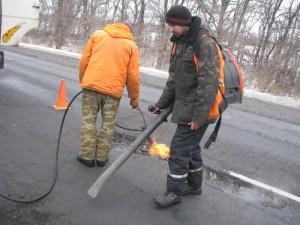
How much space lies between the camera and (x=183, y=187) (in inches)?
143

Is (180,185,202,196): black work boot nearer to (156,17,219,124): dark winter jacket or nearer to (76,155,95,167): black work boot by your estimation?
(156,17,219,124): dark winter jacket

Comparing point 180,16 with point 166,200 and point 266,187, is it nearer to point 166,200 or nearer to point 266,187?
point 166,200

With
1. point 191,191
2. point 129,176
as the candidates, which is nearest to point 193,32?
point 191,191

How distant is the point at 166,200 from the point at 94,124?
1.37 metres

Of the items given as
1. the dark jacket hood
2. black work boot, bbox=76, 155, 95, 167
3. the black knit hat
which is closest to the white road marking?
black work boot, bbox=76, 155, 95, 167

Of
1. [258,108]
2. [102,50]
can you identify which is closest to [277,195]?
[102,50]

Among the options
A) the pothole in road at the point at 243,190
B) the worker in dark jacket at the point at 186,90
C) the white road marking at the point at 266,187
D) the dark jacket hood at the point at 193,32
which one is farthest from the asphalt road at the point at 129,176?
the dark jacket hood at the point at 193,32

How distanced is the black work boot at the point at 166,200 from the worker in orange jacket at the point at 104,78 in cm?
107

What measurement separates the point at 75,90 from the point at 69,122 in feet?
10.4

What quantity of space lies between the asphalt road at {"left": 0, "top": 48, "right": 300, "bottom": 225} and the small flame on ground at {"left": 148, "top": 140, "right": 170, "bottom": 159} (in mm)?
209

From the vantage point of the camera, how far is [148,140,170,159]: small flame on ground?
16.5 ft

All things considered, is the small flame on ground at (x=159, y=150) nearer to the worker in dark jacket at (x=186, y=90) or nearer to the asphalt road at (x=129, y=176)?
the asphalt road at (x=129, y=176)

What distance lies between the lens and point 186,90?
133 inches

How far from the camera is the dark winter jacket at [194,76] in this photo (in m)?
3.11
